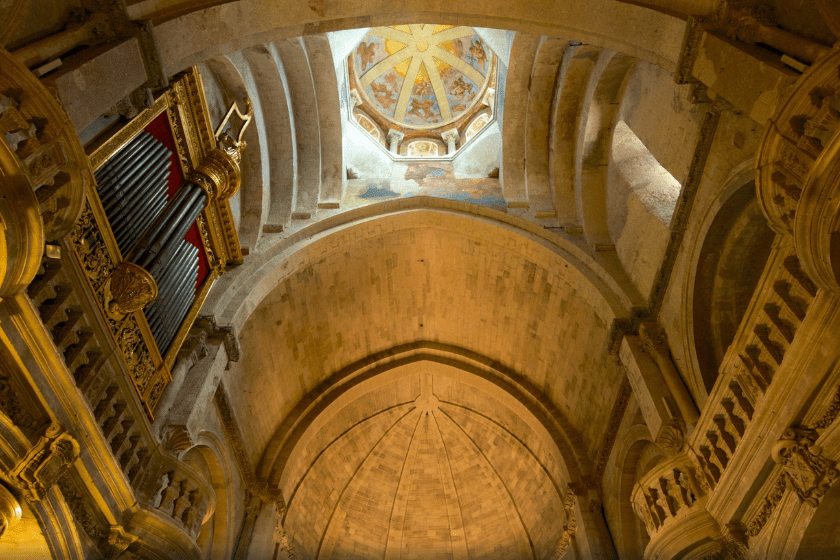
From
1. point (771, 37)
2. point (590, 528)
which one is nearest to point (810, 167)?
point (771, 37)

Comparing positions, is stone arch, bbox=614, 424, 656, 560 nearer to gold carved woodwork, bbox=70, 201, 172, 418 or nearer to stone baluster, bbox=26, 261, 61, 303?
gold carved woodwork, bbox=70, 201, 172, 418

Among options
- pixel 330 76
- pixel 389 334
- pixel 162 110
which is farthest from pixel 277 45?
pixel 389 334

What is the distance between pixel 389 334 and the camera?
1222 centimetres

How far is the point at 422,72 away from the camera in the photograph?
1625 centimetres

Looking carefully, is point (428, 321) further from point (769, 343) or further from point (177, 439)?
point (769, 343)

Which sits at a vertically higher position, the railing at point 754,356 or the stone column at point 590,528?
the stone column at point 590,528

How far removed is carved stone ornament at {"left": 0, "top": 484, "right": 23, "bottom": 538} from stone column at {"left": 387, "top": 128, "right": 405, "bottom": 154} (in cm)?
1180

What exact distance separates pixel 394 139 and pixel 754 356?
11401 millimetres

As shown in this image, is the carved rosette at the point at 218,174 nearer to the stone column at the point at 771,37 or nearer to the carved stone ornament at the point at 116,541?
the carved stone ornament at the point at 116,541

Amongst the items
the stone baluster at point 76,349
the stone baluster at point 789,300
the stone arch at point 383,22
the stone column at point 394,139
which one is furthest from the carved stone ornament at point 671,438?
the stone column at point 394,139

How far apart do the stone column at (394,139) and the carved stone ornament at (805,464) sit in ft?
38.4

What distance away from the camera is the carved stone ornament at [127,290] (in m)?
5.09

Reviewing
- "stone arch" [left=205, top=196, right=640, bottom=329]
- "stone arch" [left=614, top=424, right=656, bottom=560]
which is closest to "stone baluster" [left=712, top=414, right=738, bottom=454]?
"stone arch" [left=614, top=424, right=656, bottom=560]

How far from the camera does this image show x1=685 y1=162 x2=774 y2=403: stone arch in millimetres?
6430
